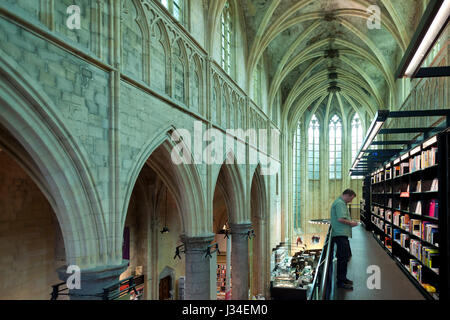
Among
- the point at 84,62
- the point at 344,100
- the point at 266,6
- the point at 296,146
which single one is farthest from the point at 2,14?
the point at 344,100

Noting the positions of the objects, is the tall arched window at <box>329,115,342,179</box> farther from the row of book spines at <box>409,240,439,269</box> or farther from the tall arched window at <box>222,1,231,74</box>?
the row of book spines at <box>409,240,439,269</box>

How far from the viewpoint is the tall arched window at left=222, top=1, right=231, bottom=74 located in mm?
12164

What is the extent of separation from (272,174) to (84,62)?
15.9 meters

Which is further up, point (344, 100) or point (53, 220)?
point (344, 100)

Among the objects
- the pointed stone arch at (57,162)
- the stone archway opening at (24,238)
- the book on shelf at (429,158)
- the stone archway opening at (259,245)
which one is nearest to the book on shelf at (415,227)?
the book on shelf at (429,158)

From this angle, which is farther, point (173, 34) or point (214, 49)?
point (214, 49)

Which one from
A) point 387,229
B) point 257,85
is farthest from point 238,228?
point 257,85

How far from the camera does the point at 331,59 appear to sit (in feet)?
74.3

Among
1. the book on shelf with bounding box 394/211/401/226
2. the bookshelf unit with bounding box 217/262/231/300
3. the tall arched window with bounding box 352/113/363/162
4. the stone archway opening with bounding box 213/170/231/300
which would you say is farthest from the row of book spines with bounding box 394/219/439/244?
the tall arched window with bounding box 352/113/363/162

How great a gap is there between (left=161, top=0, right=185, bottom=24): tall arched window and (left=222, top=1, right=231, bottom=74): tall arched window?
10.9 ft

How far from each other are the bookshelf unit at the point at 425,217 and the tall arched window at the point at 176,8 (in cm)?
Result: 618

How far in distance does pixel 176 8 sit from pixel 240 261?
9459 millimetres
